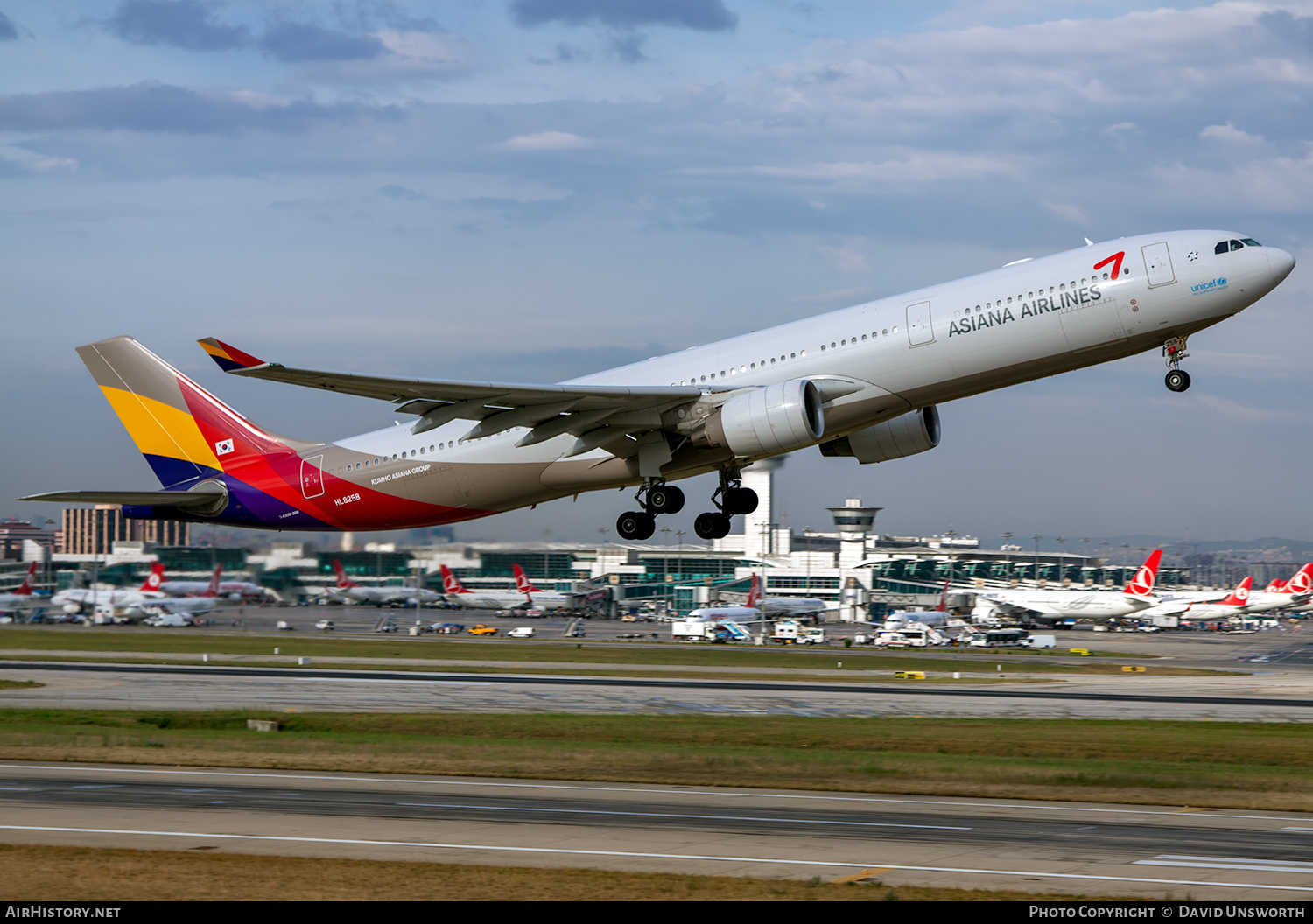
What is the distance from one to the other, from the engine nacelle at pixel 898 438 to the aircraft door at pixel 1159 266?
7.88 metres

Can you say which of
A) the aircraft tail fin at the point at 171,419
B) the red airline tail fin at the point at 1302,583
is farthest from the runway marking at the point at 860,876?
the red airline tail fin at the point at 1302,583

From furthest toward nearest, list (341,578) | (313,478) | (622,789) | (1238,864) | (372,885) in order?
1. (341,578)
2. (313,478)
3. (622,789)
4. (1238,864)
5. (372,885)

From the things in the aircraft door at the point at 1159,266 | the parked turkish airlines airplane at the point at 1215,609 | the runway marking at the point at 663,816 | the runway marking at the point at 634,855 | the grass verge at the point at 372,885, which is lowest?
the parked turkish airlines airplane at the point at 1215,609

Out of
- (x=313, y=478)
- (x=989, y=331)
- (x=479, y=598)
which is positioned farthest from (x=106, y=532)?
(x=989, y=331)

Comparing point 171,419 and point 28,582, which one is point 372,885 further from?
point 28,582

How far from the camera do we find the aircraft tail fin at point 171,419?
41625mm

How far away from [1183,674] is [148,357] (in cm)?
4787

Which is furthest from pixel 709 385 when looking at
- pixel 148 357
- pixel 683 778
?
pixel 148 357

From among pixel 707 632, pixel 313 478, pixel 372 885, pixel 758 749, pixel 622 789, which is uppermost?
pixel 313 478

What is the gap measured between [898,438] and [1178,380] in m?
7.98

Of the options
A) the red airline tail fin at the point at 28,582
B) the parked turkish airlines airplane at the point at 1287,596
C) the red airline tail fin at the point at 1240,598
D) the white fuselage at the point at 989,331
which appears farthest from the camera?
the parked turkish airlines airplane at the point at 1287,596

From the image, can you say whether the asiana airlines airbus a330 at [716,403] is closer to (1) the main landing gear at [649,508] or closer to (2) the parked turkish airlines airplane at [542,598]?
(1) the main landing gear at [649,508]

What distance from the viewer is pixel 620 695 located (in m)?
44.4
